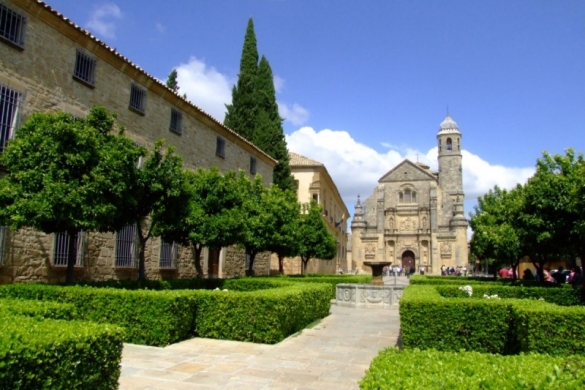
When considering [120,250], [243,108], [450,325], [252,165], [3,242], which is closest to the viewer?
[450,325]

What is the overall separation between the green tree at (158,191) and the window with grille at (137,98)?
14.0 feet

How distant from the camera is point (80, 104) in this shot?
12.9 metres

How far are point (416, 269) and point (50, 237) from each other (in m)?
47.9

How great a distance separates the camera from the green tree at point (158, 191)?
11305 mm

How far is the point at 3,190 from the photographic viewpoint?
9.02 meters

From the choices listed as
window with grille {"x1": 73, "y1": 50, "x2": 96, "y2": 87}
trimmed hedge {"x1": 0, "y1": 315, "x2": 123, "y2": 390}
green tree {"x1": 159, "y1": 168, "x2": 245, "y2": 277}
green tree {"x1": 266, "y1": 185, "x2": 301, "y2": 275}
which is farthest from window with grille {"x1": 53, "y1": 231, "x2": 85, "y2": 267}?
green tree {"x1": 266, "y1": 185, "x2": 301, "y2": 275}

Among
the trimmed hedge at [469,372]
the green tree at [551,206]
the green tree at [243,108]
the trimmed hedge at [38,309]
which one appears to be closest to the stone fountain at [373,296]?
the green tree at [551,206]

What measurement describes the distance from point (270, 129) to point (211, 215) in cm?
1726

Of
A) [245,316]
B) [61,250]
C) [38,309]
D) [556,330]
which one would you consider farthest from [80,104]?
[556,330]

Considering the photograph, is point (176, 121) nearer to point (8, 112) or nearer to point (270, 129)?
point (8, 112)

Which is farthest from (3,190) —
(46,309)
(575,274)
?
(575,274)

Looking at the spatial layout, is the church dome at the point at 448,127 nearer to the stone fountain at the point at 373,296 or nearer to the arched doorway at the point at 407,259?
the arched doorway at the point at 407,259

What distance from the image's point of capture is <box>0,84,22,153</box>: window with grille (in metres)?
10.5

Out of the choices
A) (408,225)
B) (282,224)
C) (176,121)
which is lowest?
(282,224)
